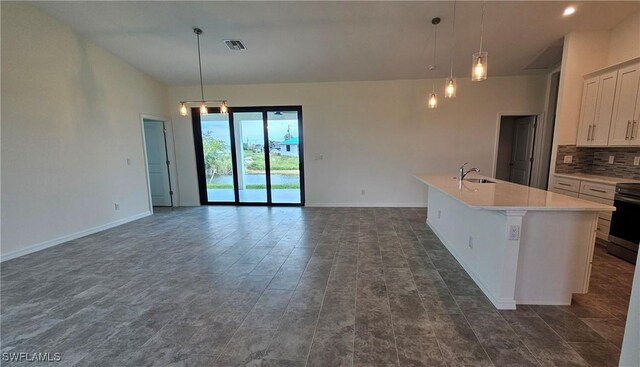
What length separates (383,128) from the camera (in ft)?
18.6

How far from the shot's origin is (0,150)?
3.16 m

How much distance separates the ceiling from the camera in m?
3.41

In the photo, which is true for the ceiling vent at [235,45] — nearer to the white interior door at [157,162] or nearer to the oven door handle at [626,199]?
the white interior door at [157,162]

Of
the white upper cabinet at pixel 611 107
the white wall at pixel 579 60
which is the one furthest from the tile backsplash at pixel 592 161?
the white upper cabinet at pixel 611 107

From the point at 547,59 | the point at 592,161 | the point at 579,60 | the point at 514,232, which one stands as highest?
the point at 547,59

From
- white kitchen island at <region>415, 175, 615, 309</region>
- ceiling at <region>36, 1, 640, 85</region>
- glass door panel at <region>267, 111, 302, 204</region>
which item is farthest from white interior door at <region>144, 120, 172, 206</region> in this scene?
white kitchen island at <region>415, 175, 615, 309</region>

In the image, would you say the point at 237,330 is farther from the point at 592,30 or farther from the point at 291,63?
the point at 592,30

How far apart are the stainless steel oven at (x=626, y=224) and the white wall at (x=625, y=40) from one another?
6.36 feet

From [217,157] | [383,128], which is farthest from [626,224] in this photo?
[217,157]

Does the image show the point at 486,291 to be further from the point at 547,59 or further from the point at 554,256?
the point at 547,59

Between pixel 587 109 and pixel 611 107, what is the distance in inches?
13.9

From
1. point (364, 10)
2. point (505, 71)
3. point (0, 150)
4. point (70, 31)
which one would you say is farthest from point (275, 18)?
point (505, 71)

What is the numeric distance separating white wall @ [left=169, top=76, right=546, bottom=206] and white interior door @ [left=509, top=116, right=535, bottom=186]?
56 cm

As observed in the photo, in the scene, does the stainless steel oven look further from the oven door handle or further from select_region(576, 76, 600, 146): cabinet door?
select_region(576, 76, 600, 146): cabinet door
